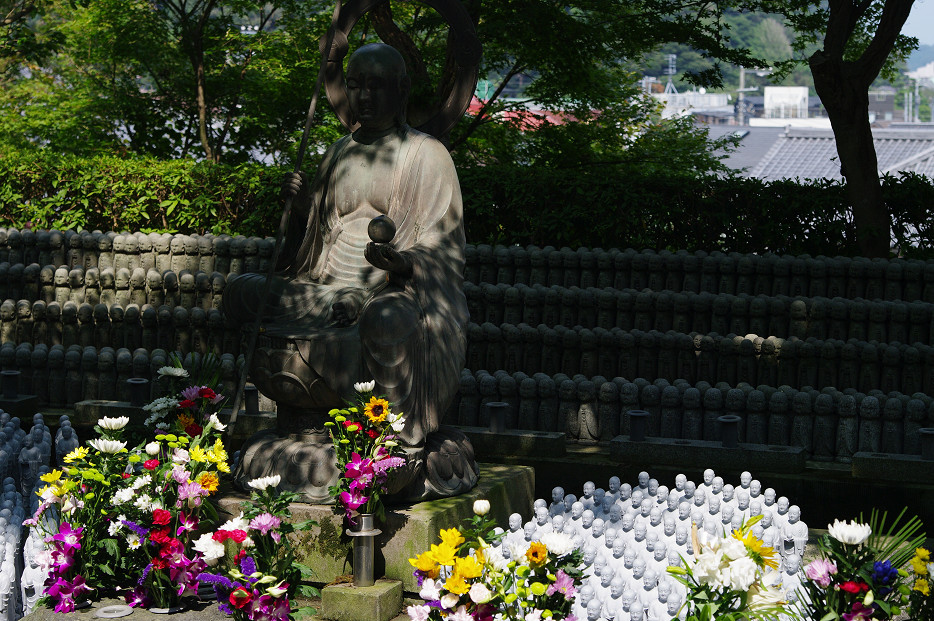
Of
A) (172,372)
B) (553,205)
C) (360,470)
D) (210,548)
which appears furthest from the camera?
(553,205)

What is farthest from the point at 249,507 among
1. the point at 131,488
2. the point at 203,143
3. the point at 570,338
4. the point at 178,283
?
the point at 203,143

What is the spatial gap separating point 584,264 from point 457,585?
7.48 m

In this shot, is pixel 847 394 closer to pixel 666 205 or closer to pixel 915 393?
pixel 915 393

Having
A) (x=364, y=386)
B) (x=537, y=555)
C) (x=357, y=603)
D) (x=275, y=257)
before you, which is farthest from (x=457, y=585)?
(x=275, y=257)

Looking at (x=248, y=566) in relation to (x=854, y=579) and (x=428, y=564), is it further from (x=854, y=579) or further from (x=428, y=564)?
(x=854, y=579)

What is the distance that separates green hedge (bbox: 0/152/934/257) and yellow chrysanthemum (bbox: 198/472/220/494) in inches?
281

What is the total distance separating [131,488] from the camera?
537cm

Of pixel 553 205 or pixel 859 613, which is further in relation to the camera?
pixel 553 205

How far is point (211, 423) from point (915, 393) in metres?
5.45

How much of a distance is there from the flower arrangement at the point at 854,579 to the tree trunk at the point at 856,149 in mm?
7632

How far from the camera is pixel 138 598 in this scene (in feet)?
17.6

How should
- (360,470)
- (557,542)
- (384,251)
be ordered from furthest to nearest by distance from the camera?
1. (384,251)
2. (360,470)
3. (557,542)

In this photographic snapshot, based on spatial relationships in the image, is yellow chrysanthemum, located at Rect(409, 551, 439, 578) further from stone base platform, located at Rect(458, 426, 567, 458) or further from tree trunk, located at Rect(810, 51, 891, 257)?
tree trunk, located at Rect(810, 51, 891, 257)

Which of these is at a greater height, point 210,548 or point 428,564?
point 428,564
